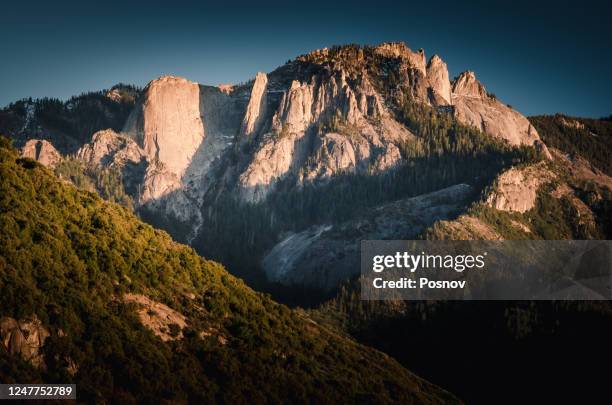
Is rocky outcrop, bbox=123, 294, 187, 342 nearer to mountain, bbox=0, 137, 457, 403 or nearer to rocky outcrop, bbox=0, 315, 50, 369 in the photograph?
mountain, bbox=0, 137, 457, 403

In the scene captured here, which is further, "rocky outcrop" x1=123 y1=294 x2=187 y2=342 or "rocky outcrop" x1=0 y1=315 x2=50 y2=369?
"rocky outcrop" x1=123 y1=294 x2=187 y2=342

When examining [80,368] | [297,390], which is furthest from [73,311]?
[297,390]

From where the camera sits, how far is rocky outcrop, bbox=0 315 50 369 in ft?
211

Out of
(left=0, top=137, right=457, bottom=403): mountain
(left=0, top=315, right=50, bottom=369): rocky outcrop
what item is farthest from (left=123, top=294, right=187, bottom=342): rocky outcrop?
(left=0, top=315, right=50, bottom=369): rocky outcrop

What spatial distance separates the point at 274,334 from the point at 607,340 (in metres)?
122

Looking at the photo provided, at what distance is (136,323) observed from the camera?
3194 inches

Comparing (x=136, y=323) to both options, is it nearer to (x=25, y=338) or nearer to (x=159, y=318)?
(x=159, y=318)

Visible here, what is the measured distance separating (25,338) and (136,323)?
54.2ft

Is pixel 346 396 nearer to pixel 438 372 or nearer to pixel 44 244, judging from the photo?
pixel 44 244

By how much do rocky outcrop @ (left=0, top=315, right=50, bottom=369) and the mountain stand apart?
0.38 ft

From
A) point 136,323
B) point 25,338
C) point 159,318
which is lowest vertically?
point 25,338

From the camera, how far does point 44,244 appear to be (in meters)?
84.1

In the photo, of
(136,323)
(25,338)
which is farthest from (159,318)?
(25,338)

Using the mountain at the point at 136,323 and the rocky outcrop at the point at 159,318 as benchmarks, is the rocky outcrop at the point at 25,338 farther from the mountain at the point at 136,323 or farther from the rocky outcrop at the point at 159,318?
the rocky outcrop at the point at 159,318
